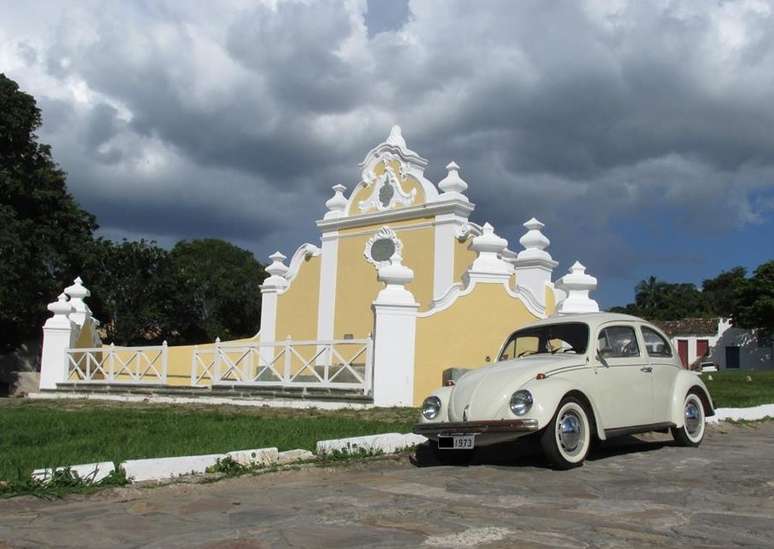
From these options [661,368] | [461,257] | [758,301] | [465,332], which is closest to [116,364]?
[461,257]

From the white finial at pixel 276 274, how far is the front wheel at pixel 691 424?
13.8m

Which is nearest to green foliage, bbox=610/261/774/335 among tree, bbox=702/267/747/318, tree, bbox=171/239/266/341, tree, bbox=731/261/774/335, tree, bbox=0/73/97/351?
tree, bbox=702/267/747/318

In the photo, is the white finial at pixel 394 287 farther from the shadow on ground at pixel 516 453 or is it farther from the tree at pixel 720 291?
the tree at pixel 720 291

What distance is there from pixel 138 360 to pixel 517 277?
8.88 m

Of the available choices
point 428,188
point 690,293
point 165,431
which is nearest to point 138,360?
point 428,188

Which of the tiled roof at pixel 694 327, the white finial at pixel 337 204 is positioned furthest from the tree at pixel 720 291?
the white finial at pixel 337 204

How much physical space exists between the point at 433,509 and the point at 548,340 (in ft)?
11.7

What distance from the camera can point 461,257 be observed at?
59.5 ft

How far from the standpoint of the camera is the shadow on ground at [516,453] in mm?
7652

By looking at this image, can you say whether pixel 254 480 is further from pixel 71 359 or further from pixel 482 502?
pixel 71 359

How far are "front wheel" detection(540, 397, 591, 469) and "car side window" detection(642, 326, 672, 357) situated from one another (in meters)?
1.60

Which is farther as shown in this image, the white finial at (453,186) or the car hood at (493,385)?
the white finial at (453,186)

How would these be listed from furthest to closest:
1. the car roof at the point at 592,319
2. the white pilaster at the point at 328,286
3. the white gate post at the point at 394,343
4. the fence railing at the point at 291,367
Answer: the white pilaster at the point at 328,286 < the fence railing at the point at 291,367 < the white gate post at the point at 394,343 < the car roof at the point at 592,319

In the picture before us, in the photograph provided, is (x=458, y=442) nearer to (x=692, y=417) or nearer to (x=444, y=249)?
(x=692, y=417)
